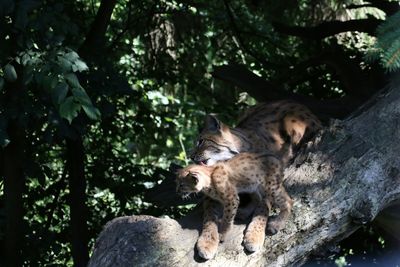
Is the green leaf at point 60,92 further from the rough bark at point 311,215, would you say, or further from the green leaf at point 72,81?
the rough bark at point 311,215

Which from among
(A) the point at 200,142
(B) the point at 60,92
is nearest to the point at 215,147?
(A) the point at 200,142

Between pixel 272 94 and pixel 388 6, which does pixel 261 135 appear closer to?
pixel 272 94

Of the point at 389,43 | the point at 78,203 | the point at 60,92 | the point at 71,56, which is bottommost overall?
the point at 78,203

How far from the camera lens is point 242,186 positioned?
4.79m

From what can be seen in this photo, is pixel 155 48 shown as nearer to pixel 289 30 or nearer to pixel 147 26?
pixel 147 26

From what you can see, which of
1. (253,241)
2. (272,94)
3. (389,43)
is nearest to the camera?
(389,43)

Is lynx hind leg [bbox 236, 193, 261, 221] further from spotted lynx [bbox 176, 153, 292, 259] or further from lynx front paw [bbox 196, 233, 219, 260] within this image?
lynx front paw [bbox 196, 233, 219, 260]

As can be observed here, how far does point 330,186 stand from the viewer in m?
4.72

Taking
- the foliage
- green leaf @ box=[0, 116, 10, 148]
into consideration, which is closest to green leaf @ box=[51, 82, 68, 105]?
green leaf @ box=[0, 116, 10, 148]

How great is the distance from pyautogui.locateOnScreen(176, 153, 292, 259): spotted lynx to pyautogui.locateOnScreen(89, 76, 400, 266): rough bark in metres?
0.07

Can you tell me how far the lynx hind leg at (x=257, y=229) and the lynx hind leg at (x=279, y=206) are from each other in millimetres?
43

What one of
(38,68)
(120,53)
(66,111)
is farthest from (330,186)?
(120,53)

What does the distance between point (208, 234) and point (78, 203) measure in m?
2.58

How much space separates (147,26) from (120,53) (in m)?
0.42
